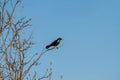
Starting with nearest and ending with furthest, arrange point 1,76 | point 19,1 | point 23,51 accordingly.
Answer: point 1,76
point 23,51
point 19,1

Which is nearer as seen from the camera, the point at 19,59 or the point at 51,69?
the point at 19,59

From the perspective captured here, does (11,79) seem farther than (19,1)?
No

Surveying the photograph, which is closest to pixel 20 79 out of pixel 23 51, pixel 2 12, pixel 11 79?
pixel 11 79

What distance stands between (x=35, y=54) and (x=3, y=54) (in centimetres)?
104

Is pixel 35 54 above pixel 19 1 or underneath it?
underneath

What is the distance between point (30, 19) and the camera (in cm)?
1098

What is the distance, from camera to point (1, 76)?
32.2ft

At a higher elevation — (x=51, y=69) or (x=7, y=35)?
(x=7, y=35)

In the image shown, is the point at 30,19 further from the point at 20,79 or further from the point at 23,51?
the point at 20,79

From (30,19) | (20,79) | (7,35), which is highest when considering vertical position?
(30,19)

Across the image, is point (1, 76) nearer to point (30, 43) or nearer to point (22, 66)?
point (22, 66)

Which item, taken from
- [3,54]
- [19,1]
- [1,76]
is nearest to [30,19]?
[19,1]

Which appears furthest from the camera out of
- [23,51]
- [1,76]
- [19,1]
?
[19,1]

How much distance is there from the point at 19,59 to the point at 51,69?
139 centimetres
